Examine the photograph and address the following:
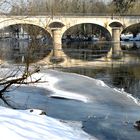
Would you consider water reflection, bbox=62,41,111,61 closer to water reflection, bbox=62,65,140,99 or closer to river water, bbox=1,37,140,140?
water reflection, bbox=62,65,140,99

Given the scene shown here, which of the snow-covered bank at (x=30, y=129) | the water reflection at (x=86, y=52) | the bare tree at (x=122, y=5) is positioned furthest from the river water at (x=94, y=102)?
the bare tree at (x=122, y=5)

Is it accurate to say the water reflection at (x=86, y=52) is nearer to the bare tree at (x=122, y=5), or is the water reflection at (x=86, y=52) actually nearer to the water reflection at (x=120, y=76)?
the water reflection at (x=120, y=76)

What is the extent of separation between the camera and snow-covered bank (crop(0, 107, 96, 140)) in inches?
303

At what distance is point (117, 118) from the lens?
43.4 ft

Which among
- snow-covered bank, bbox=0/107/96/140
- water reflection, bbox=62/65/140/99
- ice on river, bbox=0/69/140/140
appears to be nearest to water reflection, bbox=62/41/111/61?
water reflection, bbox=62/65/140/99

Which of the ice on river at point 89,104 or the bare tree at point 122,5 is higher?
the bare tree at point 122,5

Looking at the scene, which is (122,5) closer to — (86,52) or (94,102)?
(86,52)

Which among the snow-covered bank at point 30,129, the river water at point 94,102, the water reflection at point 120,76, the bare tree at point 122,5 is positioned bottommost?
the water reflection at point 120,76

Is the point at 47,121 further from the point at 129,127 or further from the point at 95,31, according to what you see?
the point at 95,31

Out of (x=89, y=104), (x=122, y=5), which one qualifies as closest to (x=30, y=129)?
(x=89, y=104)

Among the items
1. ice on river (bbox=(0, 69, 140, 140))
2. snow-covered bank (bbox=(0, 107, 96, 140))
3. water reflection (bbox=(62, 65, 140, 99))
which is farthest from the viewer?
water reflection (bbox=(62, 65, 140, 99))

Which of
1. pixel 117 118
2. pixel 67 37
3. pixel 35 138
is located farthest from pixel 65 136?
pixel 67 37

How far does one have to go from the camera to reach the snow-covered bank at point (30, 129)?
7700 mm

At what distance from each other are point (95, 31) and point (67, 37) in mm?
7177
